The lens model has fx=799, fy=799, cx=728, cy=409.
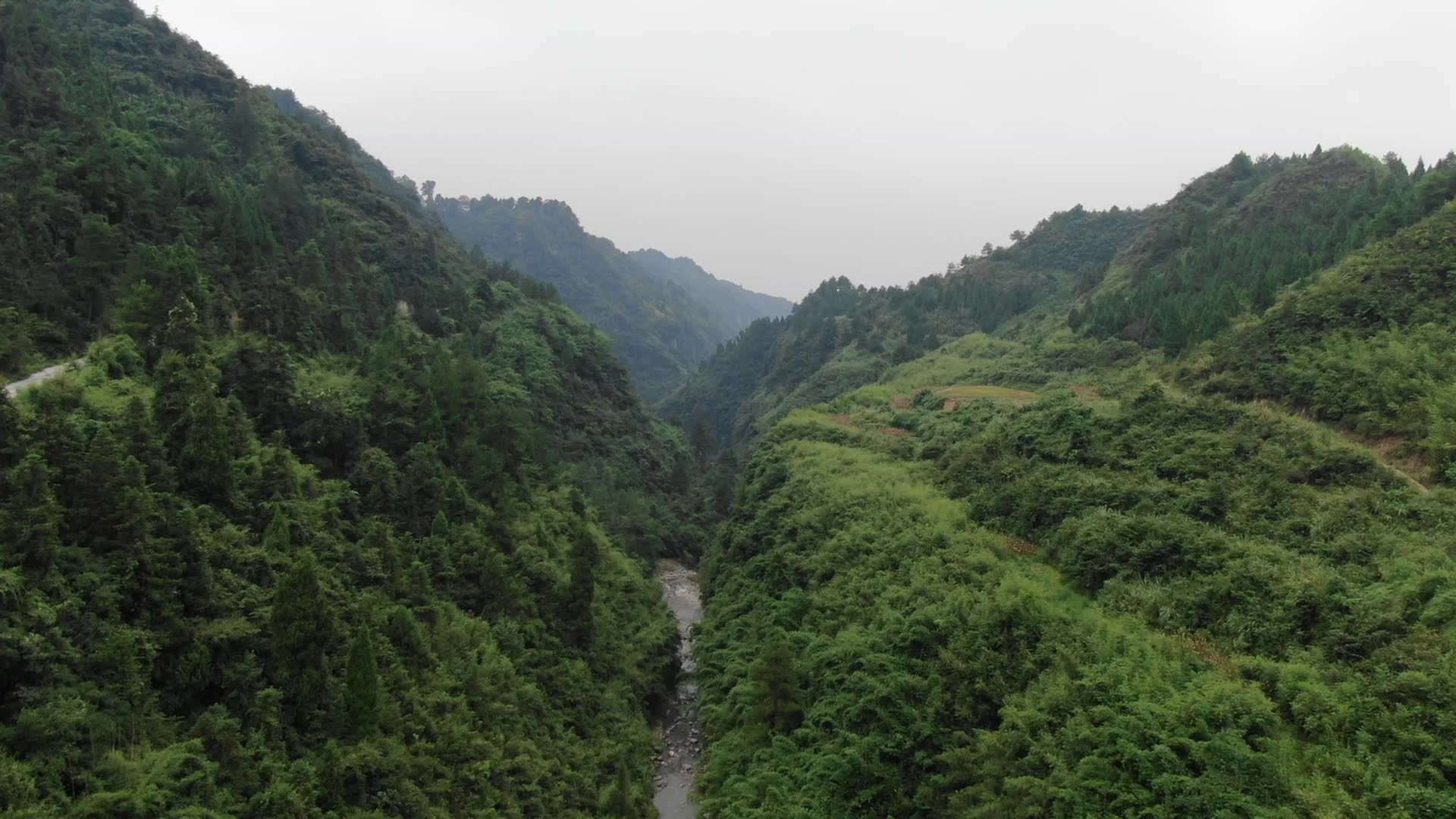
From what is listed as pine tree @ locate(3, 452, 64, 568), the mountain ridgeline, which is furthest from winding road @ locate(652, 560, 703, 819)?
pine tree @ locate(3, 452, 64, 568)

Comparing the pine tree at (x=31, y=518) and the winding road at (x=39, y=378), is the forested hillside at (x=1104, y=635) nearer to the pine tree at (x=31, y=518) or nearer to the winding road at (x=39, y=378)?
the pine tree at (x=31, y=518)

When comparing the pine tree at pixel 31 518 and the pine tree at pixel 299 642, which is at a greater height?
the pine tree at pixel 31 518

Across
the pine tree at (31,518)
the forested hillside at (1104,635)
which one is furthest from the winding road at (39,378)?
the forested hillside at (1104,635)

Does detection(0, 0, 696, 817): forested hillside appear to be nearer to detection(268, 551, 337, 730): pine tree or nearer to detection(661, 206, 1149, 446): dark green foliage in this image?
detection(268, 551, 337, 730): pine tree

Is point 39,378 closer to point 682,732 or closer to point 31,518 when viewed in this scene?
point 31,518

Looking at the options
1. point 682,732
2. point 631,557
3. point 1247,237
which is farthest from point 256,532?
point 1247,237

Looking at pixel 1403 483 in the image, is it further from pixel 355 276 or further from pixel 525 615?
pixel 355 276

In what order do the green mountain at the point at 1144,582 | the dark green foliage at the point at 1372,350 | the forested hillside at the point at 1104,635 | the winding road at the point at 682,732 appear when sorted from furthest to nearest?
the winding road at the point at 682,732, the dark green foliage at the point at 1372,350, the green mountain at the point at 1144,582, the forested hillside at the point at 1104,635
